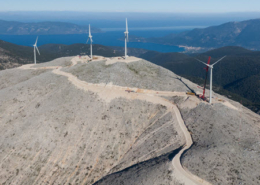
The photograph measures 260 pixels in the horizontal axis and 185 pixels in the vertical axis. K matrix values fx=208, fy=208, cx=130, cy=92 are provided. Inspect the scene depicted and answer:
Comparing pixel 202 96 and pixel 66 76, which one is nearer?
pixel 202 96

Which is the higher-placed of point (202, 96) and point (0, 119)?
point (202, 96)

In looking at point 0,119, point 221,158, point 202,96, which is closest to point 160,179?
point 221,158

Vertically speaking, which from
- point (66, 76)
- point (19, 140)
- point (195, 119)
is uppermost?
point (66, 76)

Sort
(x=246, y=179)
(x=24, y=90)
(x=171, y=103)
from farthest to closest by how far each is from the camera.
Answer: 1. (x=24, y=90)
2. (x=171, y=103)
3. (x=246, y=179)

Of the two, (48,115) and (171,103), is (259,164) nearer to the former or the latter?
(171,103)

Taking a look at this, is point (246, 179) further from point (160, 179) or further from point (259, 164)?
point (160, 179)

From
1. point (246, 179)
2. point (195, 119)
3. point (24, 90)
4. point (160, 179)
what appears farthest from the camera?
point (24, 90)
